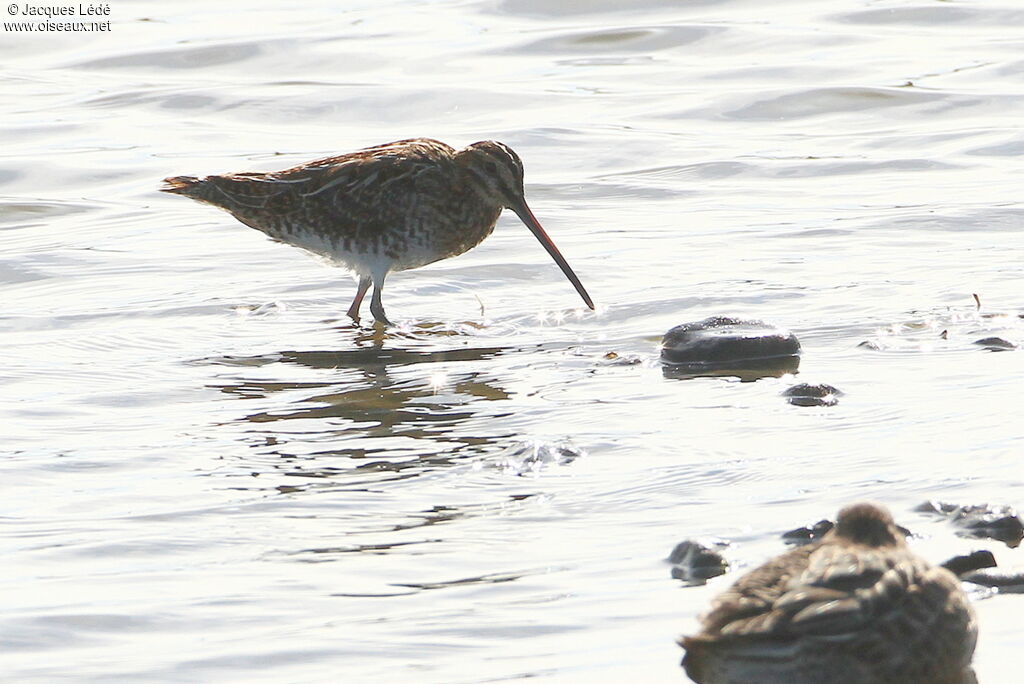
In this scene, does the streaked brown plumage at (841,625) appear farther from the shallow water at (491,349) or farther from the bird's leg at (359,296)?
the bird's leg at (359,296)

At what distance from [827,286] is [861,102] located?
5752mm

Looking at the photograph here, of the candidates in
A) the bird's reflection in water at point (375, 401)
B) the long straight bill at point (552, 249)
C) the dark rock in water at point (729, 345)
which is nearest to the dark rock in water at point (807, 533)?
the bird's reflection in water at point (375, 401)

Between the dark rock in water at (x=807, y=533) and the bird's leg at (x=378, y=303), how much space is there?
420 cm

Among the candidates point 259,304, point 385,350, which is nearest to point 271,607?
point 385,350

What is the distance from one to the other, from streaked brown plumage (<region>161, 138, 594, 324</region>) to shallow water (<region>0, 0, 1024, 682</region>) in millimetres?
347

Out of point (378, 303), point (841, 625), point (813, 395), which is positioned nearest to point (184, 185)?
point (378, 303)

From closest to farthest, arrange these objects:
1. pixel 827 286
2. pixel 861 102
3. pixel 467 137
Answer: pixel 827 286
pixel 467 137
pixel 861 102

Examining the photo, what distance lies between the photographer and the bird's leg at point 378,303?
934 cm

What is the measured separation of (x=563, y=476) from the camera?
20.5 ft

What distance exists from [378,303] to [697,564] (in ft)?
15.1

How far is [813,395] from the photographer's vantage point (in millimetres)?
7191

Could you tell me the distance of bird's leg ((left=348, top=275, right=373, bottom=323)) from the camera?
9609 mm

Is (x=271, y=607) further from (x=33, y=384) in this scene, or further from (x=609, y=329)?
(x=609, y=329)

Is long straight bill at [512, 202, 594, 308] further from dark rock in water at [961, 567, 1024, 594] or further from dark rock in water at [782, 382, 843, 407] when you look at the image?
dark rock in water at [961, 567, 1024, 594]
